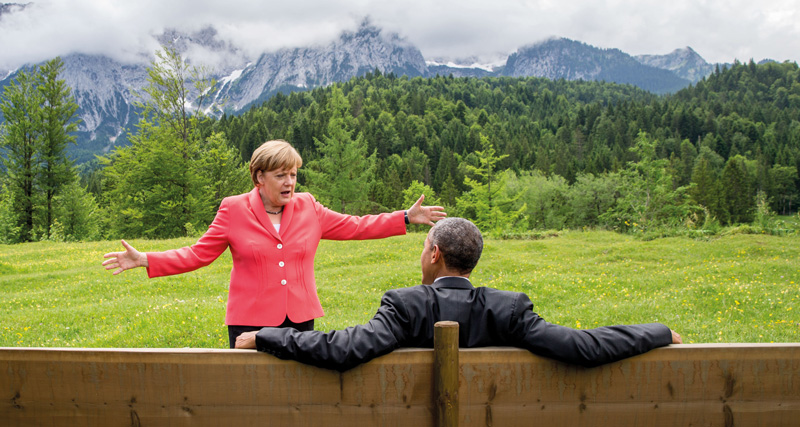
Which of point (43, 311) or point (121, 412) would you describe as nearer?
point (121, 412)

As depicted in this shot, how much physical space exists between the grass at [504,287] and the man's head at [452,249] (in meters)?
5.98

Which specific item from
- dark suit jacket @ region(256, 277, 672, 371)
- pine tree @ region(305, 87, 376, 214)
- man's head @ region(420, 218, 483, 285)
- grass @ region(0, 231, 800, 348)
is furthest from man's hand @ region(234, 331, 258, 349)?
pine tree @ region(305, 87, 376, 214)

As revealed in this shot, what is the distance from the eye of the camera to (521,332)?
8.67 feet

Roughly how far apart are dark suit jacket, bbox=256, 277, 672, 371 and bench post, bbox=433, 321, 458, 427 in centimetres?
26

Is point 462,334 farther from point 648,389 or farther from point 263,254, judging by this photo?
point 263,254

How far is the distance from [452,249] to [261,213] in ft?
5.09

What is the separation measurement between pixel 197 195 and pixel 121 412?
3720 cm

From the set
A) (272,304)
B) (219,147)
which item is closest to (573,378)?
(272,304)


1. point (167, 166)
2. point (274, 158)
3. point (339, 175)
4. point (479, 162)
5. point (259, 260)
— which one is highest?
point (479, 162)

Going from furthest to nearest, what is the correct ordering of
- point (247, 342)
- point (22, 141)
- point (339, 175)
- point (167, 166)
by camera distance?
point (339, 175) → point (22, 141) → point (167, 166) → point (247, 342)

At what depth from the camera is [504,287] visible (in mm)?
13195

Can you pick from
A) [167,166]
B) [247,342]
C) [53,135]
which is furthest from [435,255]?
[53,135]

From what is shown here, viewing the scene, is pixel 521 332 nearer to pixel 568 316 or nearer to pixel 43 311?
pixel 568 316

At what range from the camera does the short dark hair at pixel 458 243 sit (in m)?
3.06
